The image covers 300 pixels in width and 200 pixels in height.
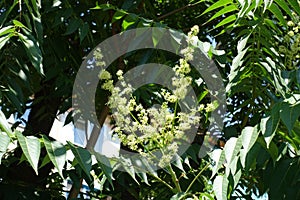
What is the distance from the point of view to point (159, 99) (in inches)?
64.9

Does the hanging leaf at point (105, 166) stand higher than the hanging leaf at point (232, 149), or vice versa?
the hanging leaf at point (232, 149)

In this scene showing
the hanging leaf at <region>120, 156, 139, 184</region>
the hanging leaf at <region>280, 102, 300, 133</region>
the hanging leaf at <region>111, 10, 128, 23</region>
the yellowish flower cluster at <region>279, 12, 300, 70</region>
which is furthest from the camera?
the hanging leaf at <region>111, 10, 128, 23</region>

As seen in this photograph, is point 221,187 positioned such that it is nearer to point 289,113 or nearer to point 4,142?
point 289,113

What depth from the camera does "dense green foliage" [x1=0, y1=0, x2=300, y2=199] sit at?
99 centimetres

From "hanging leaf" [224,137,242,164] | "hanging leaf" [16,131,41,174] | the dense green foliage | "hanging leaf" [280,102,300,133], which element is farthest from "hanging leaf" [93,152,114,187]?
"hanging leaf" [280,102,300,133]

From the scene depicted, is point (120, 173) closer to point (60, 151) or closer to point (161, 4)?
point (60, 151)

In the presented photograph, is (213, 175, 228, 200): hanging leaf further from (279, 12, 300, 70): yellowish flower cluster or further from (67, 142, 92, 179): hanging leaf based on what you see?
(279, 12, 300, 70): yellowish flower cluster

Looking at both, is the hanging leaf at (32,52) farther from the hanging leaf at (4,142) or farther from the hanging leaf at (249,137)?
the hanging leaf at (249,137)

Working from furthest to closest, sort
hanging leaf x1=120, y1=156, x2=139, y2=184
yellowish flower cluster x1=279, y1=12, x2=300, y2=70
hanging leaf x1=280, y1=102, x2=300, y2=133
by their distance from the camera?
yellowish flower cluster x1=279, y1=12, x2=300, y2=70 → hanging leaf x1=120, y1=156, x2=139, y2=184 → hanging leaf x1=280, y1=102, x2=300, y2=133

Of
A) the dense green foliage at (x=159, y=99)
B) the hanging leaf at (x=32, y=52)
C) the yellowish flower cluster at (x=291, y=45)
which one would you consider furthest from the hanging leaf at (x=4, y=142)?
the yellowish flower cluster at (x=291, y=45)

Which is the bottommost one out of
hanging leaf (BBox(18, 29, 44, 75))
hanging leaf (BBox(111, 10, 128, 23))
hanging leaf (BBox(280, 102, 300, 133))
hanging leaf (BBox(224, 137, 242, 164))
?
hanging leaf (BBox(224, 137, 242, 164))

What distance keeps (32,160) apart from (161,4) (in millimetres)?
1724

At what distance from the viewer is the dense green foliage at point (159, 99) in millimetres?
989

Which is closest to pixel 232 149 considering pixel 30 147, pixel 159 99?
pixel 30 147
